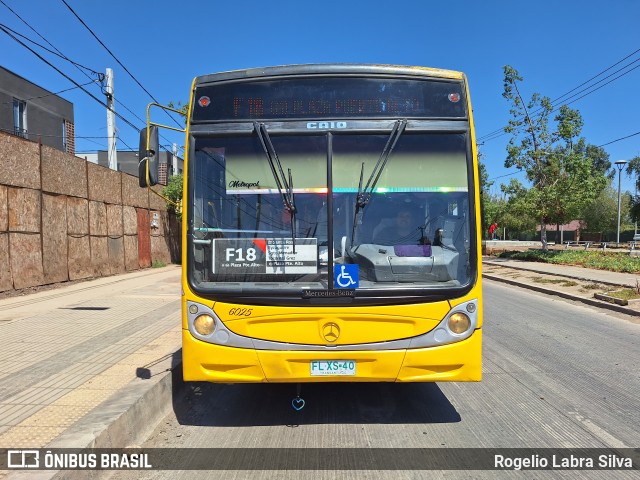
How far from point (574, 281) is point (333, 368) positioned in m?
14.5

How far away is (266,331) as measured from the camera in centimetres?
394

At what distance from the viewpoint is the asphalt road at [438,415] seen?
3.96m

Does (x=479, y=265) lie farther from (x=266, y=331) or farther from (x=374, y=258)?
(x=266, y=331)

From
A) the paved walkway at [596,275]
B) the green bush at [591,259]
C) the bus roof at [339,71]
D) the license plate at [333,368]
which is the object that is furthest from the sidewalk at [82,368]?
the green bush at [591,259]

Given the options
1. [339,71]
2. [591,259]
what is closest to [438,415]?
[339,71]

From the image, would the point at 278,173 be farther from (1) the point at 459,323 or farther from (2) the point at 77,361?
(2) the point at 77,361

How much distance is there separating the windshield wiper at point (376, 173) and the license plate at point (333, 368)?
3.85ft

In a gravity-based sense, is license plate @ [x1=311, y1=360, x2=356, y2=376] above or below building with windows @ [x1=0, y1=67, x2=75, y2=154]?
below

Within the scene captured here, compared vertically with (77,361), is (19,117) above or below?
above

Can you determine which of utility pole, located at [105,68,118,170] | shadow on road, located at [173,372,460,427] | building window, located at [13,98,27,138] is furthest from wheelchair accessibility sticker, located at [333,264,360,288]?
building window, located at [13,98,27,138]

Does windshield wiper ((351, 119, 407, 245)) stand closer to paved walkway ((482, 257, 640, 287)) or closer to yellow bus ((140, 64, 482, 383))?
yellow bus ((140, 64, 482, 383))

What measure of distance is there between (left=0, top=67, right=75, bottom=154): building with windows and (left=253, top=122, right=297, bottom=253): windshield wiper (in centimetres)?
2124

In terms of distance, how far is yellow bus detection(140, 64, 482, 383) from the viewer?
12.9 feet

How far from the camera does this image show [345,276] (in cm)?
394
